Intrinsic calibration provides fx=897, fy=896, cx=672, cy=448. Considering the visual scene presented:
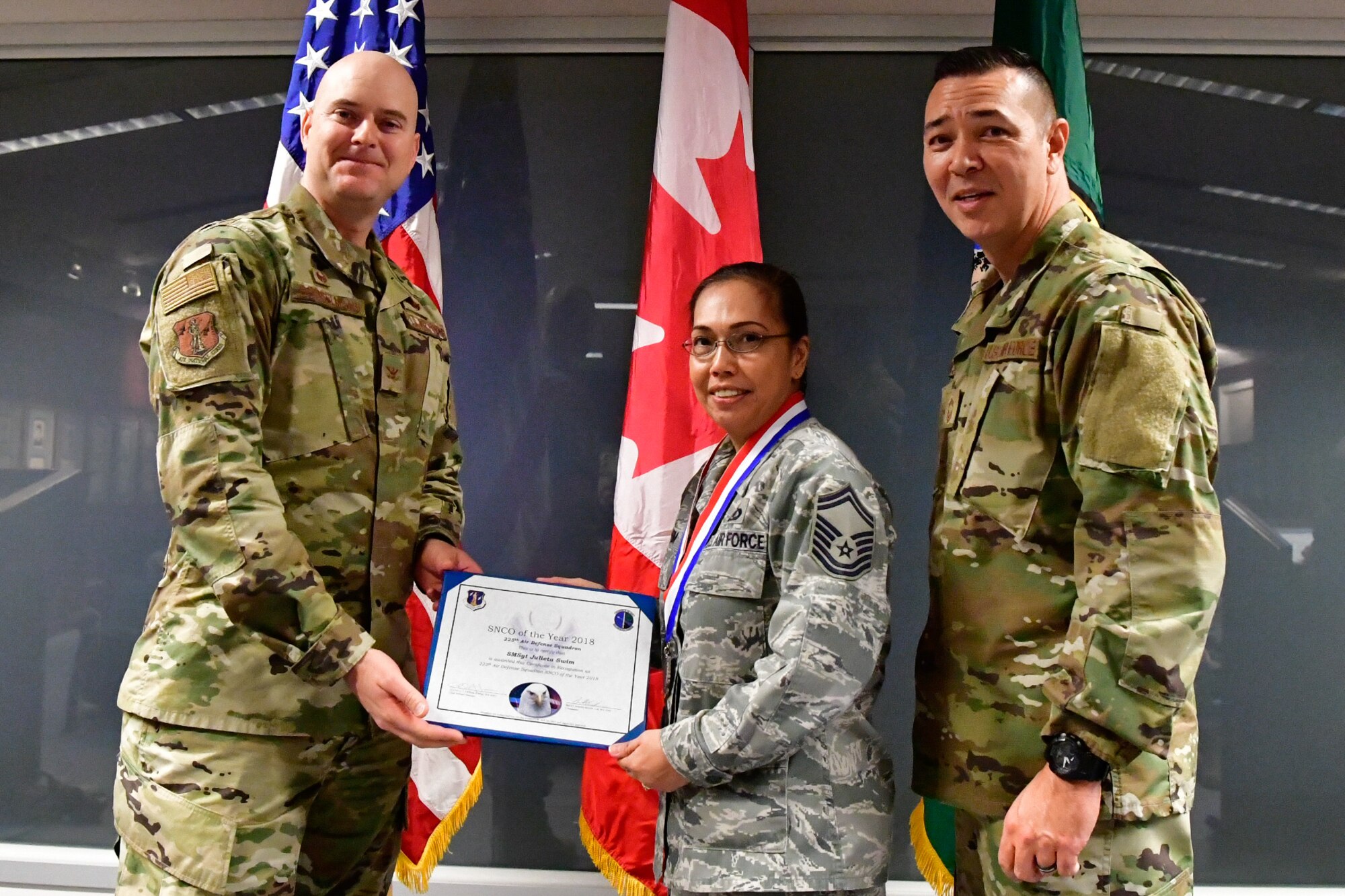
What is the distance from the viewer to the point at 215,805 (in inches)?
52.4

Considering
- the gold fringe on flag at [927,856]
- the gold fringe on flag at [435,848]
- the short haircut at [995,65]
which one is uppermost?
the short haircut at [995,65]

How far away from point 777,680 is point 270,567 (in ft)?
2.45

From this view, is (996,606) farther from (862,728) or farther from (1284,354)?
(1284,354)

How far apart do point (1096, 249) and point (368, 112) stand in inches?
47.7

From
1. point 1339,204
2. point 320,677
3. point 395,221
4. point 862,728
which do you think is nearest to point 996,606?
point 862,728

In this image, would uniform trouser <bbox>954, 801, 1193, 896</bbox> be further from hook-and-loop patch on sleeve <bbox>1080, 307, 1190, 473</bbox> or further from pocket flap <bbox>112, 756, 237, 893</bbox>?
pocket flap <bbox>112, 756, 237, 893</bbox>

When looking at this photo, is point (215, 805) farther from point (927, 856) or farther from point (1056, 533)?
point (927, 856)

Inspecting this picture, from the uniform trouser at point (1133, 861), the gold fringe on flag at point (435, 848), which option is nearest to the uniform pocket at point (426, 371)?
the gold fringe on flag at point (435, 848)

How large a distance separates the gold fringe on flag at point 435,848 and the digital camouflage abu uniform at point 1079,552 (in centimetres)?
133

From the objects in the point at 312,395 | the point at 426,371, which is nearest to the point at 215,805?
the point at 312,395

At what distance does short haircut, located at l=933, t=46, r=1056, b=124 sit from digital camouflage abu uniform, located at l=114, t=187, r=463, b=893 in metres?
1.04

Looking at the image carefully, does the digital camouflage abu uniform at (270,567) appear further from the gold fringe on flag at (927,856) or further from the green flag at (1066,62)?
the green flag at (1066,62)

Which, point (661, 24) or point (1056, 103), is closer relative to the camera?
point (1056, 103)

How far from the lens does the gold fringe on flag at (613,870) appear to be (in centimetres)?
219
